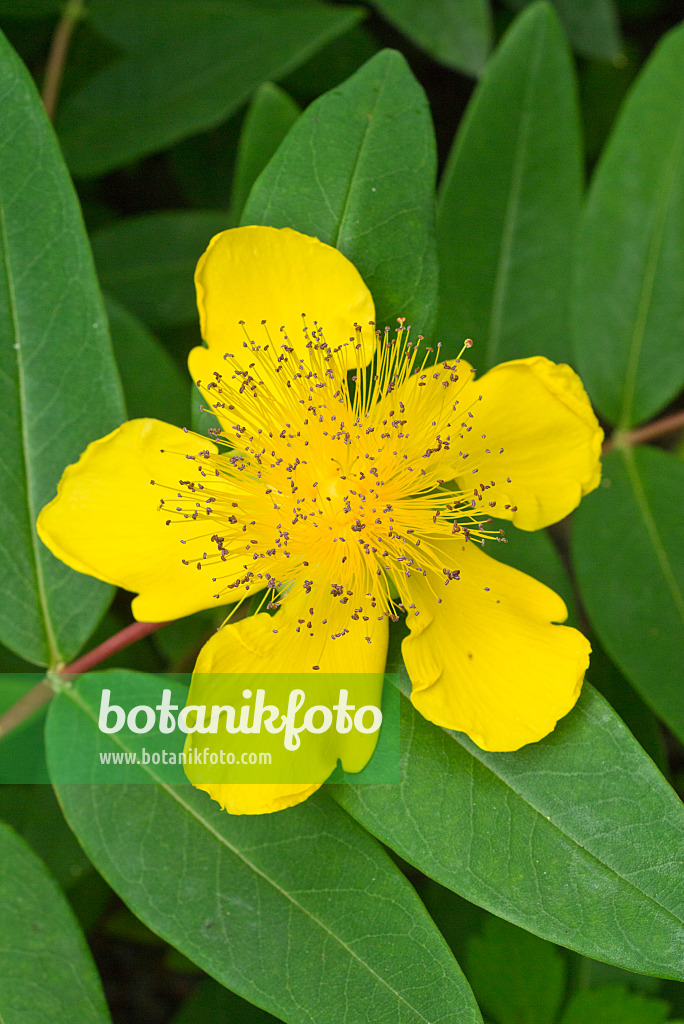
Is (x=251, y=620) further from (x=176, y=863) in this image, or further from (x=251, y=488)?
(x=176, y=863)

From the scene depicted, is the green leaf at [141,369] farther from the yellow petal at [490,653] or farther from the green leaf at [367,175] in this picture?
the yellow petal at [490,653]

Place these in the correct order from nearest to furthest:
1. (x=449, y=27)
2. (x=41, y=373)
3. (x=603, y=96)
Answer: (x=41, y=373)
(x=449, y=27)
(x=603, y=96)

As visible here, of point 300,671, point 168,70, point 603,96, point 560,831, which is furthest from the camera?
point 603,96

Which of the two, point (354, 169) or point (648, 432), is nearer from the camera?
point (354, 169)

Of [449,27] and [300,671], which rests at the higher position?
[449,27]

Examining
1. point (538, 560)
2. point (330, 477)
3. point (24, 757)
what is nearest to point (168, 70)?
point (330, 477)

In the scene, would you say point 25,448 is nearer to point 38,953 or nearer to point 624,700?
point 38,953

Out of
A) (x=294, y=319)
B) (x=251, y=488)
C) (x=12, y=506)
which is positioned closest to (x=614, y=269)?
(x=294, y=319)
